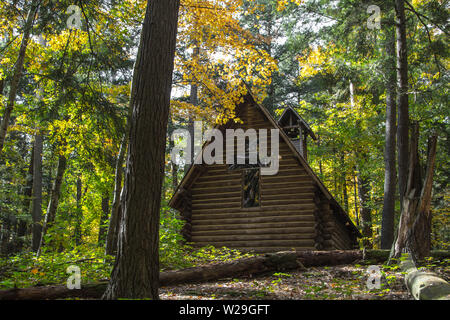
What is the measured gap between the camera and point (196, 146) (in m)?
28.0

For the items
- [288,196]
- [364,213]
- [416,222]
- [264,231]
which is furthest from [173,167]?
[416,222]

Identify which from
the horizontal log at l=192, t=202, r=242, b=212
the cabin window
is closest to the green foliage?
the horizontal log at l=192, t=202, r=242, b=212

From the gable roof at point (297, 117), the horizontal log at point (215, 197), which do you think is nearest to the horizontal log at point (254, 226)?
the horizontal log at point (215, 197)

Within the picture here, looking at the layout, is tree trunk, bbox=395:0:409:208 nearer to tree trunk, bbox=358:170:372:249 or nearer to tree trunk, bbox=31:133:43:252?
tree trunk, bbox=358:170:372:249

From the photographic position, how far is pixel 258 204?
14.8 meters

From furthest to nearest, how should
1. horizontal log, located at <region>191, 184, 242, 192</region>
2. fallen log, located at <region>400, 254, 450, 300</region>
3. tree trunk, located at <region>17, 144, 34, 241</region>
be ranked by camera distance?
tree trunk, located at <region>17, 144, 34, 241</region> → horizontal log, located at <region>191, 184, 242, 192</region> → fallen log, located at <region>400, 254, 450, 300</region>

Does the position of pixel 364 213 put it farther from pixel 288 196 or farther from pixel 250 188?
pixel 250 188

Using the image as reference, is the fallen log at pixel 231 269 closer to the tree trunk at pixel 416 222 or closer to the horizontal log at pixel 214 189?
the tree trunk at pixel 416 222

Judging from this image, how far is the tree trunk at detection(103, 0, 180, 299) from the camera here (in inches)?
180

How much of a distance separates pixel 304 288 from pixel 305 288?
0.03 metres

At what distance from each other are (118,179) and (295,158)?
25.0ft
